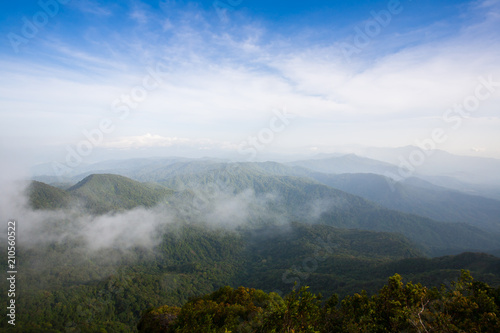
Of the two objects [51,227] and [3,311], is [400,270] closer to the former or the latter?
[3,311]

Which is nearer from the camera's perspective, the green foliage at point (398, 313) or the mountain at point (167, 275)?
the green foliage at point (398, 313)

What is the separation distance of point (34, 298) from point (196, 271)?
9342 centimetres

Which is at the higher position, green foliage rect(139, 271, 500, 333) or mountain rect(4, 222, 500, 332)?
green foliage rect(139, 271, 500, 333)

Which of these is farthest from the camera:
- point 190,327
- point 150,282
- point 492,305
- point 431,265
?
point 150,282

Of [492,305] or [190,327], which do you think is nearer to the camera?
[492,305]

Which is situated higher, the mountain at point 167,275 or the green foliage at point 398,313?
the green foliage at point 398,313

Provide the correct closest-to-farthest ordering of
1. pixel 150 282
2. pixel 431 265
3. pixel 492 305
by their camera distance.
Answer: pixel 492 305, pixel 431 265, pixel 150 282

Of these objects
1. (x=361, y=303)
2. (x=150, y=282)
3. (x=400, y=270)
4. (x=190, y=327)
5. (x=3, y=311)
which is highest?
(x=361, y=303)

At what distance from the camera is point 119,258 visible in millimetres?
183625

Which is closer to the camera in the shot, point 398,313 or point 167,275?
point 398,313

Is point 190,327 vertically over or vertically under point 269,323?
under

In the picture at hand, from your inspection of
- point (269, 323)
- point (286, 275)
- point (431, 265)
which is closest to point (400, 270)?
point (431, 265)

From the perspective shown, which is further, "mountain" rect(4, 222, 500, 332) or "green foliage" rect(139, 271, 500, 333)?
"mountain" rect(4, 222, 500, 332)

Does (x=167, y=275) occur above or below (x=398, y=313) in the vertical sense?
below
